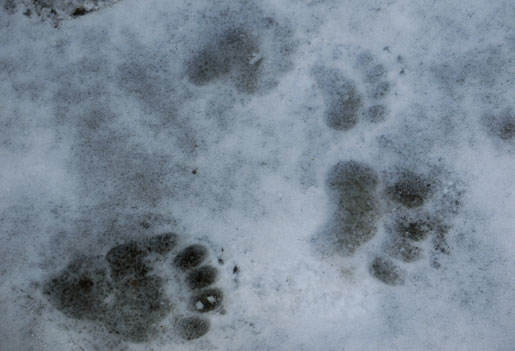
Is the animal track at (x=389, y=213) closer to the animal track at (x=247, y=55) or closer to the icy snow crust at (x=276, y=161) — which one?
the icy snow crust at (x=276, y=161)

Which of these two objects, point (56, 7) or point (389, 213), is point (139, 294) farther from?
point (56, 7)

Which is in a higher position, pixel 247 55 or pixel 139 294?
pixel 247 55

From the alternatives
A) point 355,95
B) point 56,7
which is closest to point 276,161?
point 355,95

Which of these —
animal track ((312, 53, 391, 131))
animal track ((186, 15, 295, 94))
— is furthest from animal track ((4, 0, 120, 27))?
animal track ((312, 53, 391, 131))

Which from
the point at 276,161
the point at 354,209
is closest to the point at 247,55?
the point at 276,161

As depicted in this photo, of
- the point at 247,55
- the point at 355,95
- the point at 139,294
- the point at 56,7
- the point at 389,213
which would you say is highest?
the point at 56,7

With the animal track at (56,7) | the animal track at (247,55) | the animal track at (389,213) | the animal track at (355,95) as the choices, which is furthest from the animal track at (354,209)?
the animal track at (56,7)

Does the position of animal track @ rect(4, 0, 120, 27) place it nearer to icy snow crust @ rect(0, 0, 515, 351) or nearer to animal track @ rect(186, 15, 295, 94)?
icy snow crust @ rect(0, 0, 515, 351)

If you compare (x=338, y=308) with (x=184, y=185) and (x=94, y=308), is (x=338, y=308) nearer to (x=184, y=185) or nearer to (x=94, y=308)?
(x=184, y=185)

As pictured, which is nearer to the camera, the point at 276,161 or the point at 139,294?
the point at 139,294
